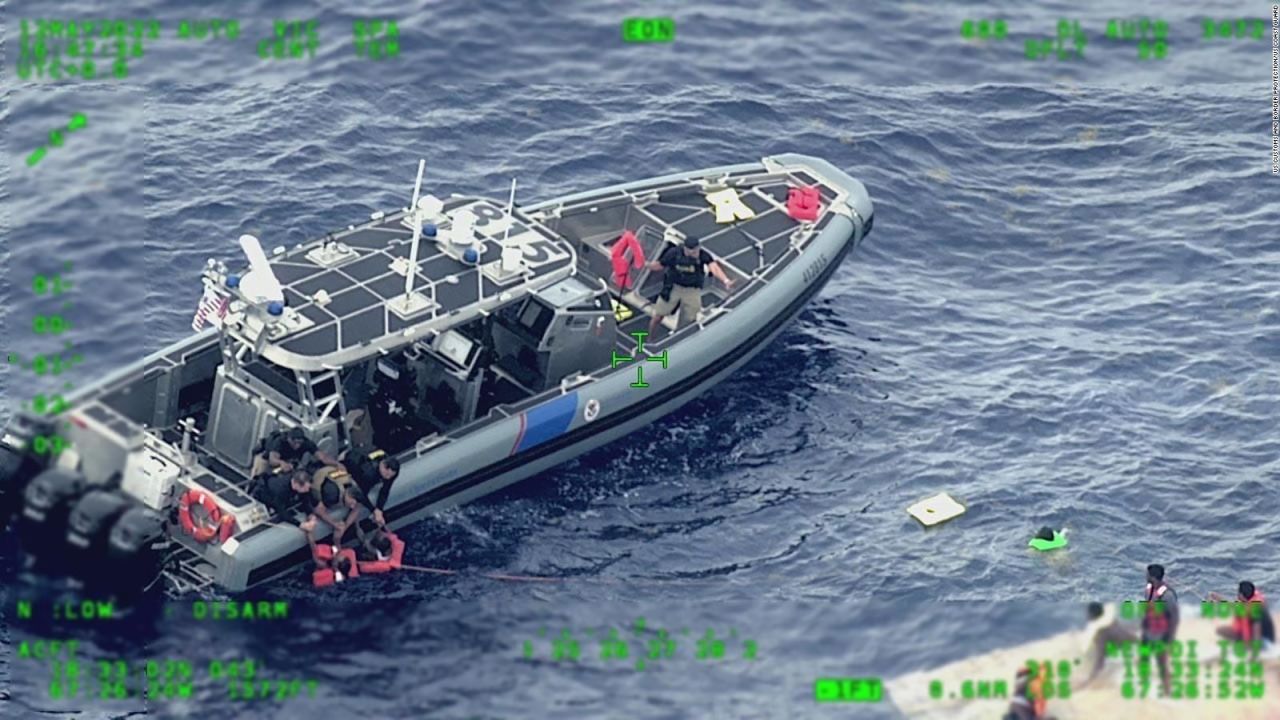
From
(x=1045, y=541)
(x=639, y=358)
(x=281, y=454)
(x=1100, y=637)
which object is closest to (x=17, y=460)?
(x=281, y=454)

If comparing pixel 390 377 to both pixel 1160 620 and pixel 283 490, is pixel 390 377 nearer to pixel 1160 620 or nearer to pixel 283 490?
pixel 283 490

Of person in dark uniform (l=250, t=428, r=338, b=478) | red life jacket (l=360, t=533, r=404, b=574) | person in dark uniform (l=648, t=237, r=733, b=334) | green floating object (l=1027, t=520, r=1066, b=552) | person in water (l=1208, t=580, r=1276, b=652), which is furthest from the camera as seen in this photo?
person in dark uniform (l=648, t=237, r=733, b=334)

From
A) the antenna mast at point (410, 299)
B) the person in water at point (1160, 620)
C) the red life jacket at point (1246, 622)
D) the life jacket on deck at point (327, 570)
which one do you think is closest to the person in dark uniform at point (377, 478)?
the life jacket on deck at point (327, 570)

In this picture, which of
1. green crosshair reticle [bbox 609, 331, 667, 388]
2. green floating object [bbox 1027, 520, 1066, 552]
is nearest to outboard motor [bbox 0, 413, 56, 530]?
green crosshair reticle [bbox 609, 331, 667, 388]

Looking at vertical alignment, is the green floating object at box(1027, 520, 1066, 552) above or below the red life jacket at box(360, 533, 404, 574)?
above

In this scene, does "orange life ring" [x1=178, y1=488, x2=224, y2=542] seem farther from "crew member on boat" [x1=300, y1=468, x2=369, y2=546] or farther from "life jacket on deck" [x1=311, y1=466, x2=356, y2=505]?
"life jacket on deck" [x1=311, y1=466, x2=356, y2=505]

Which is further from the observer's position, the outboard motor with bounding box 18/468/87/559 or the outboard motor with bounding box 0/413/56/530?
the outboard motor with bounding box 0/413/56/530

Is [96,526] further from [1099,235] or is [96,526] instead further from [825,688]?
[1099,235]
